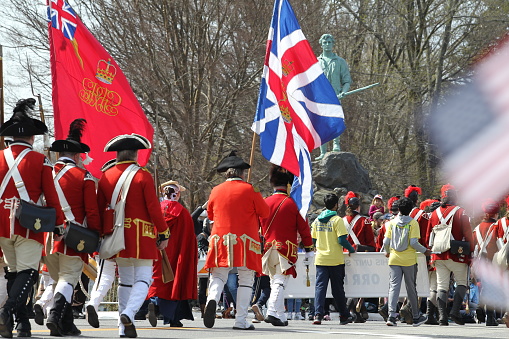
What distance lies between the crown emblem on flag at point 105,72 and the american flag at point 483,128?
4.19m

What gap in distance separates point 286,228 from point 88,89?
119 inches

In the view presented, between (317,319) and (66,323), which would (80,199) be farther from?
(317,319)

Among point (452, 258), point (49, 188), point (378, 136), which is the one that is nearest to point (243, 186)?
point (49, 188)

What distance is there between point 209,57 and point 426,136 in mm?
10216

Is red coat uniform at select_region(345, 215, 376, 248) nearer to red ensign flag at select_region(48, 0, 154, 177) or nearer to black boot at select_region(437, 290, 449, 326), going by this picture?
black boot at select_region(437, 290, 449, 326)

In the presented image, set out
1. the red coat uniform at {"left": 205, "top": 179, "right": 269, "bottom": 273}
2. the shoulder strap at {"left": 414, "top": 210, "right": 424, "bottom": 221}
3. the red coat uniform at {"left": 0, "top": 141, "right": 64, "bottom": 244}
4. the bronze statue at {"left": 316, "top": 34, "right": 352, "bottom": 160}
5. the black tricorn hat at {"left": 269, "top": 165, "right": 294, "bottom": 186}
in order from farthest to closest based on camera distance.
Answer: the bronze statue at {"left": 316, "top": 34, "right": 352, "bottom": 160} < the shoulder strap at {"left": 414, "top": 210, "right": 424, "bottom": 221} < the black tricorn hat at {"left": 269, "top": 165, "right": 294, "bottom": 186} < the red coat uniform at {"left": 205, "top": 179, "right": 269, "bottom": 273} < the red coat uniform at {"left": 0, "top": 141, "right": 64, "bottom": 244}

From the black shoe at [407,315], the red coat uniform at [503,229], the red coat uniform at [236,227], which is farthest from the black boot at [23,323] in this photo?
the red coat uniform at [503,229]

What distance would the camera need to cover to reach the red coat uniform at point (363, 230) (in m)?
15.4

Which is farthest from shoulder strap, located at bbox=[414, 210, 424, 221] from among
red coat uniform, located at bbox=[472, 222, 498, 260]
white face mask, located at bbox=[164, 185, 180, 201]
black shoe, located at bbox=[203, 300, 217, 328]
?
black shoe, located at bbox=[203, 300, 217, 328]

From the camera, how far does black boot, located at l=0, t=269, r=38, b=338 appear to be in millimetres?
8406

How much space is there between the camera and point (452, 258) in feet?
45.0

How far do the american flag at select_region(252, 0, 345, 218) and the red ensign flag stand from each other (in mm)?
1541

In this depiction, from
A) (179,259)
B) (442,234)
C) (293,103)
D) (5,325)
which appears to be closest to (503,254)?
(442,234)

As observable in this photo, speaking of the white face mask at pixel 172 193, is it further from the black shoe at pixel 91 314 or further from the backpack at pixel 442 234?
the backpack at pixel 442 234
